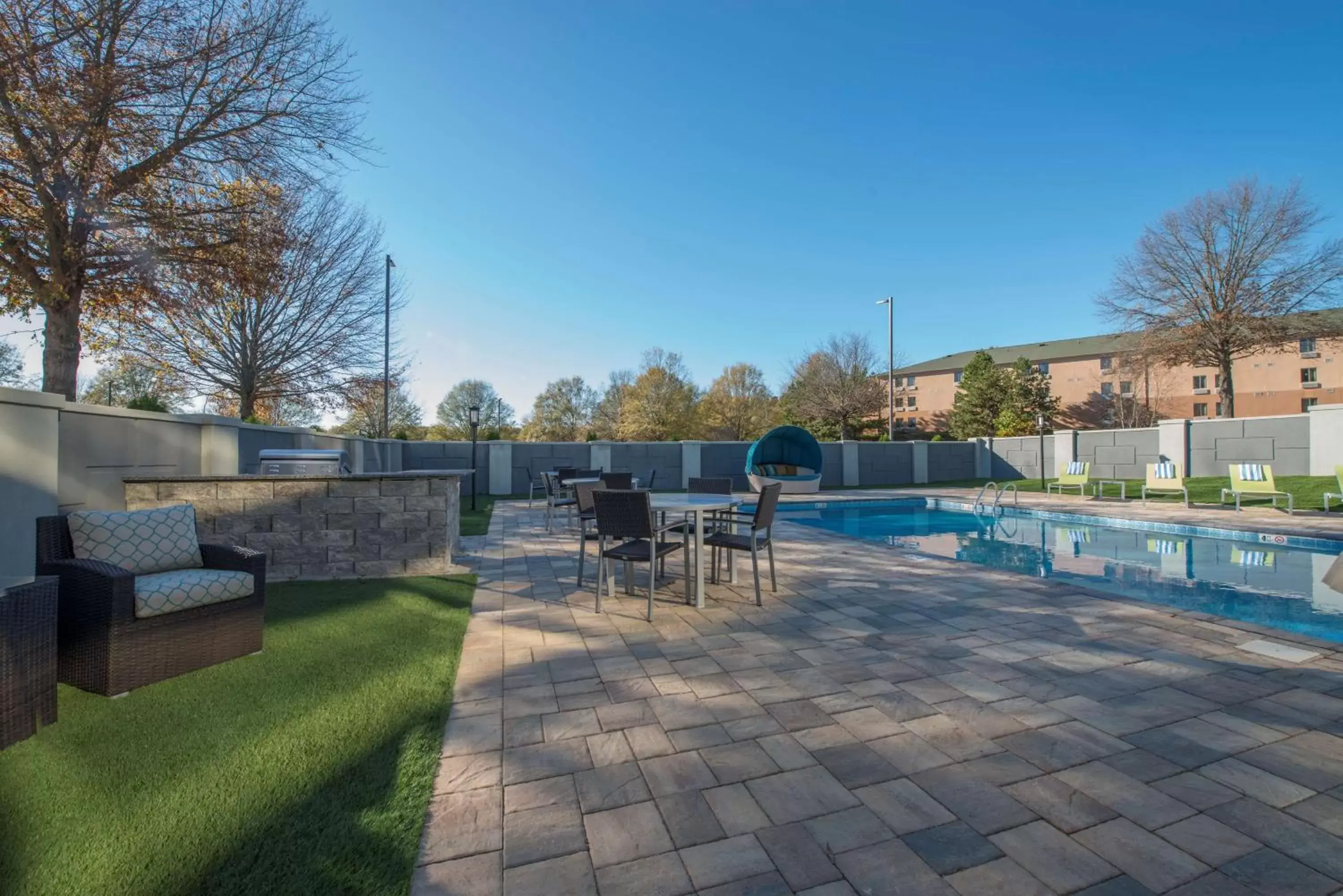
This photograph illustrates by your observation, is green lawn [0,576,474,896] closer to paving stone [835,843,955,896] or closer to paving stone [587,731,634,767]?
paving stone [587,731,634,767]

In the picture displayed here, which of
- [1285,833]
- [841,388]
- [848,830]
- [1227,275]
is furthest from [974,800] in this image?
[841,388]

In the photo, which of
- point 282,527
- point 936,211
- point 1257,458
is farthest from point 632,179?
point 1257,458

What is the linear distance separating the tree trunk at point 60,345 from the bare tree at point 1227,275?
28522 millimetres

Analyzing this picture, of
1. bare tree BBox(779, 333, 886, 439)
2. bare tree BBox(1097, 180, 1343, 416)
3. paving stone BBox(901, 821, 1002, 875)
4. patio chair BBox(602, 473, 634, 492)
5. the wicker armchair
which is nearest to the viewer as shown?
paving stone BBox(901, 821, 1002, 875)

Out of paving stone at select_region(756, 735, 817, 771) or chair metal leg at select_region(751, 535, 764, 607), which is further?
chair metal leg at select_region(751, 535, 764, 607)

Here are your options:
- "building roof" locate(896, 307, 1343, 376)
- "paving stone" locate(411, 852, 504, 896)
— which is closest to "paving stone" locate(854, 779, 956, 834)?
"paving stone" locate(411, 852, 504, 896)

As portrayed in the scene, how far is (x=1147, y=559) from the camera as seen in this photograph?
23.6ft

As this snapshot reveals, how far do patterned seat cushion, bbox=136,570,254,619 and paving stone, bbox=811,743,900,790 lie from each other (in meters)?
2.99

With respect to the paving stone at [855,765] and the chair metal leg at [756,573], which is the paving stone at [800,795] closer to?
the paving stone at [855,765]

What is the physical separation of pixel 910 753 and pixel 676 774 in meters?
0.90

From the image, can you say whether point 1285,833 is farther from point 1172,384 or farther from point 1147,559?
point 1172,384

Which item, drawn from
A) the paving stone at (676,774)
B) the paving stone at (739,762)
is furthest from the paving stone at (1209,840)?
the paving stone at (676,774)

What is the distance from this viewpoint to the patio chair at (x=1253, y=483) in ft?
32.3

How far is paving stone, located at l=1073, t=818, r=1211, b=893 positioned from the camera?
4.92ft
